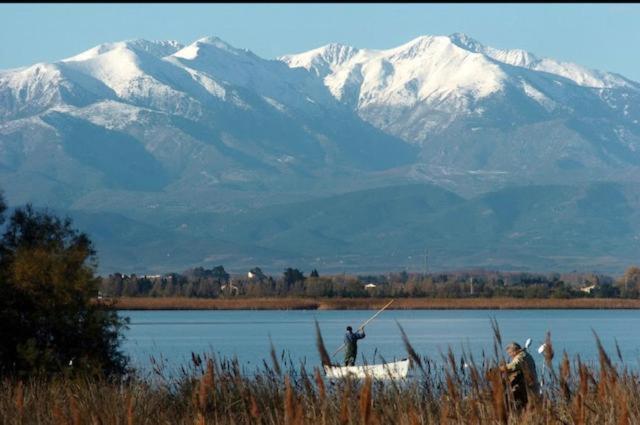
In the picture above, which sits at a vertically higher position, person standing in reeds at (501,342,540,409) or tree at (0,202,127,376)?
tree at (0,202,127,376)

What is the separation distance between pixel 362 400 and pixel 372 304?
102m

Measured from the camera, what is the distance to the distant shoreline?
112 metres

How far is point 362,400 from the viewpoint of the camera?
9.48m

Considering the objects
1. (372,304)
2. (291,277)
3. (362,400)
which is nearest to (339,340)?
(362,400)

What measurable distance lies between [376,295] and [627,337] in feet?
213

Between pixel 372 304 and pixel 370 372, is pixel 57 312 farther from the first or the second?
pixel 372 304

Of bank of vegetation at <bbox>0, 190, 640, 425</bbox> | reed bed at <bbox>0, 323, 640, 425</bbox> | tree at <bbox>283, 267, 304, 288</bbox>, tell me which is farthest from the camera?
tree at <bbox>283, 267, 304, 288</bbox>

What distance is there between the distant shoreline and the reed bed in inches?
3642

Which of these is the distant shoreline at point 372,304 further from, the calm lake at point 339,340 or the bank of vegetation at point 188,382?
the bank of vegetation at point 188,382

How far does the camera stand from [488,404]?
12344 millimetres

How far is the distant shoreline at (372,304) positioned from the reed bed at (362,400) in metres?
92.5

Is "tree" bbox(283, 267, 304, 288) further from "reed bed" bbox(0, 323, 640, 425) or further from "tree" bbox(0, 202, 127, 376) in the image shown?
"reed bed" bbox(0, 323, 640, 425)

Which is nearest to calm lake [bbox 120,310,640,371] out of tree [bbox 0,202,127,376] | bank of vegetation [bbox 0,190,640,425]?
tree [bbox 0,202,127,376]

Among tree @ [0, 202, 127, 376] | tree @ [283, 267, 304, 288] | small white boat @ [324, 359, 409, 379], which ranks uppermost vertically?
tree @ [283, 267, 304, 288]
